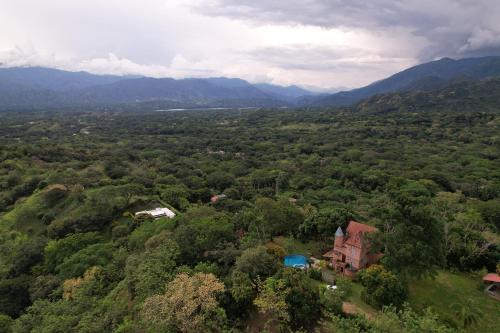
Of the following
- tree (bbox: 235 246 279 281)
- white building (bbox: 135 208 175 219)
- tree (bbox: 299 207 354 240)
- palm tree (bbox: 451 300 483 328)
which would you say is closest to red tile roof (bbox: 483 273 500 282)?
palm tree (bbox: 451 300 483 328)

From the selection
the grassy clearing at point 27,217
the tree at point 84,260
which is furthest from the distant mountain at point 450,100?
the tree at point 84,260

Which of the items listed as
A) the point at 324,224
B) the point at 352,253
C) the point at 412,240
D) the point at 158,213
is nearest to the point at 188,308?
the point at 352,253

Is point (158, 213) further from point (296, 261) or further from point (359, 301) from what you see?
point (359, 301)

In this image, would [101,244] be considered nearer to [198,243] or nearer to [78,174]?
[198,243]

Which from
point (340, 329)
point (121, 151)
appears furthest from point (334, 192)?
point (121, 151)

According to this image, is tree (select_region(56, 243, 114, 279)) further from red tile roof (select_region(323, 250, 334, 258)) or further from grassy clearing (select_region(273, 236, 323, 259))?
red tile roof (select_region(323, 250, 334, 258))

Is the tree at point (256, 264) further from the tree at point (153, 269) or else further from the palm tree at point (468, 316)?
the palm tree at point (468, 316)

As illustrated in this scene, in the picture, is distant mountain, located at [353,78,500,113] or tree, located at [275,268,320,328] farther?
distant mountain, located at [353,78,500,113]
